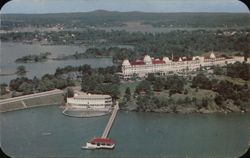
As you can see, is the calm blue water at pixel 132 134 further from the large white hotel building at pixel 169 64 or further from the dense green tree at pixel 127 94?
the large white hotel building at pixel 169 64

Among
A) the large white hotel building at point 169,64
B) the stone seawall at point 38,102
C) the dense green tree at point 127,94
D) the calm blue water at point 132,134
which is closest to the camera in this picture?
the calm blue water at point 132,134

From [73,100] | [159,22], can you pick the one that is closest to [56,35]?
[73,100]

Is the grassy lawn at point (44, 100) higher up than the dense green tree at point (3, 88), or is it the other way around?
the dense green tree at point (3, 88)

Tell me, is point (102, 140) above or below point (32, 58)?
below

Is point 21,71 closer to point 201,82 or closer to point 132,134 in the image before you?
point 132,134

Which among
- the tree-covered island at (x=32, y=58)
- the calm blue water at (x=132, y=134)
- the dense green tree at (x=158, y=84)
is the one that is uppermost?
the tree-covered island at (x=32, y=58)

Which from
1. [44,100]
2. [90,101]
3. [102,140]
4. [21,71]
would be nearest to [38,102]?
[44,100]

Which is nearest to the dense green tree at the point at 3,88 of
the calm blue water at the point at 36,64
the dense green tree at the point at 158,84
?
the calm blue water at the point at 36,64
